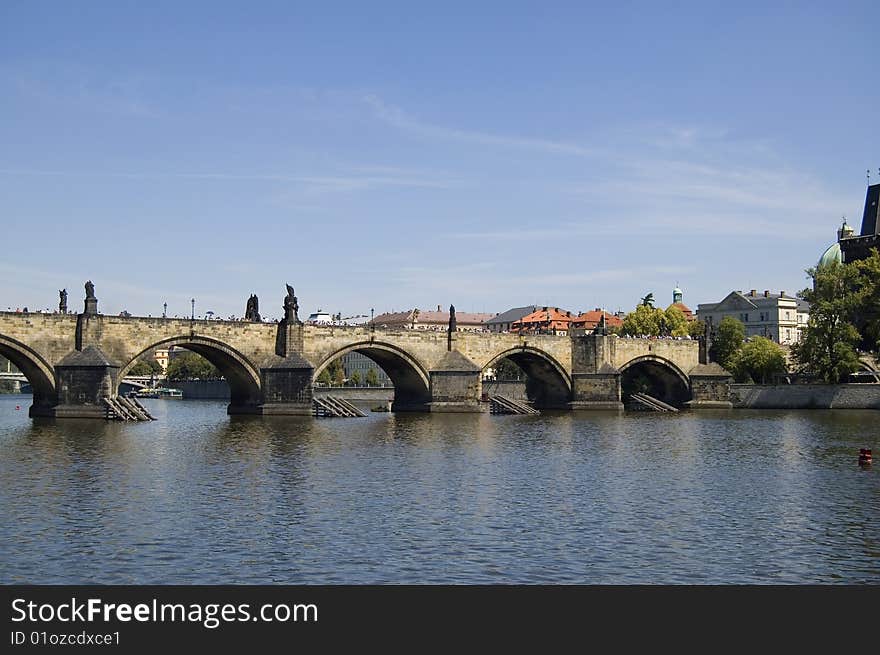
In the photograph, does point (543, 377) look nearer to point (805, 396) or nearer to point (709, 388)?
point (709, 388)

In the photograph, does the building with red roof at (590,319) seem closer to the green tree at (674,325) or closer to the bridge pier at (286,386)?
the green tree at (674,325)

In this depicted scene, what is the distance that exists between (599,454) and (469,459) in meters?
5.12

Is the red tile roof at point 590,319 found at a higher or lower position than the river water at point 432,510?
higher

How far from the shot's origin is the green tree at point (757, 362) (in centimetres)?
8100

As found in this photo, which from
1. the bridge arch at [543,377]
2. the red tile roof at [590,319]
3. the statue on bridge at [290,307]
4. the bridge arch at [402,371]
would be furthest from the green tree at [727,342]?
the red tile roof at [590,319]

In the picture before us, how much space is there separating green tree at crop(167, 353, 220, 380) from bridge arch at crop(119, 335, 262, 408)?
2617 inches

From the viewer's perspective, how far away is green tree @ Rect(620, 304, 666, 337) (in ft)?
320

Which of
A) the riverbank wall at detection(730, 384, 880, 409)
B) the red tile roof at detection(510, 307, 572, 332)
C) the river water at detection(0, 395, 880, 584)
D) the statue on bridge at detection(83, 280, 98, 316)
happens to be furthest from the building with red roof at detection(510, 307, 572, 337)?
the river water at detection(0, 395, 880, 584)

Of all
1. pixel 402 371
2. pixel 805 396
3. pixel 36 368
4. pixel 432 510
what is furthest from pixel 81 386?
pixel 805 396

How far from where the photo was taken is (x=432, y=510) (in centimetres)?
2269

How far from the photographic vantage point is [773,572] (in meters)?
16.8

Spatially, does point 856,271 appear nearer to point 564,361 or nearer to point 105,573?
point 564,361

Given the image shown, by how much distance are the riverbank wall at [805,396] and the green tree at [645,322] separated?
62.6 feet
